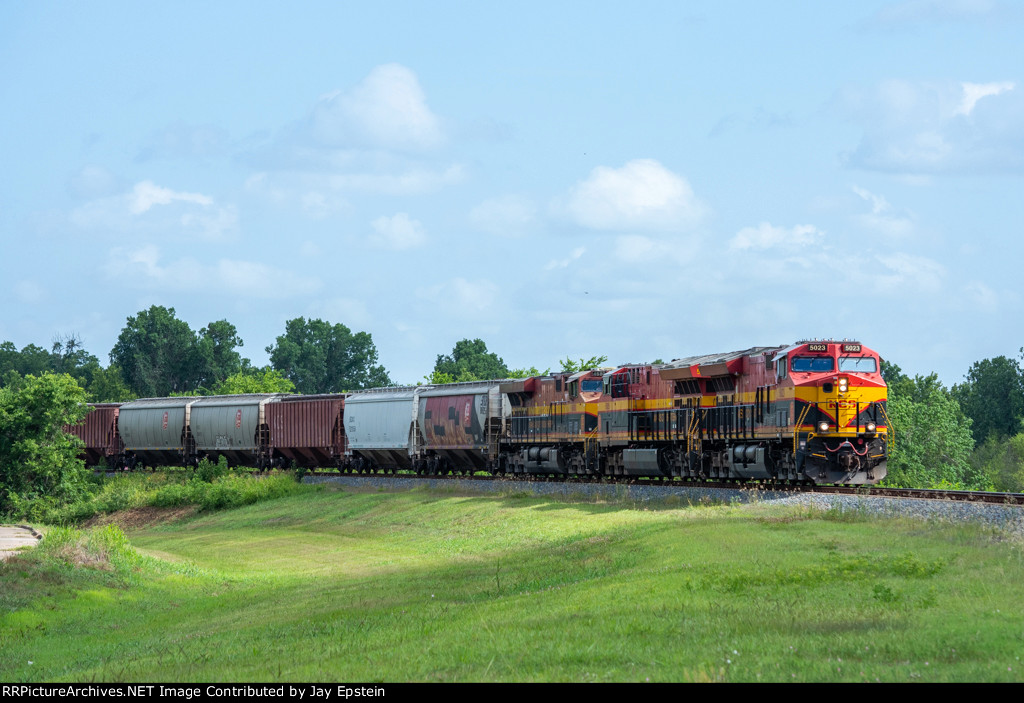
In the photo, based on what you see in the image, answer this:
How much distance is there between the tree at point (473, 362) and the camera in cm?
15925

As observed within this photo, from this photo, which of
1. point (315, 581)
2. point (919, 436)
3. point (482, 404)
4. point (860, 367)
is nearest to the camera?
point (315, 581)

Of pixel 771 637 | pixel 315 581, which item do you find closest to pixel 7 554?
pixel 315 581

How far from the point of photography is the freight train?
3266 centimetres

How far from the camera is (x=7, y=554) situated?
30547 mm

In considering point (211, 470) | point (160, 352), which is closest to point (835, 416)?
point (211, 470)

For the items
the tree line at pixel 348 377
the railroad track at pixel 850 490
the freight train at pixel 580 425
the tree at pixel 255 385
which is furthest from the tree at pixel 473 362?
the railroad track at pixel 850 490

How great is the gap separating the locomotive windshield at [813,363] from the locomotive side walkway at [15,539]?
71.5ft

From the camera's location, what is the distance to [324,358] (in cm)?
16800

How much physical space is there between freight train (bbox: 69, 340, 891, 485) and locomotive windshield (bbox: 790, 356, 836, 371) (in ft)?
0.13

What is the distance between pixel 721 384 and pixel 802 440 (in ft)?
18.5

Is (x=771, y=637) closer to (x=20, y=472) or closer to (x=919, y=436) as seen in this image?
(x=20, y=472)

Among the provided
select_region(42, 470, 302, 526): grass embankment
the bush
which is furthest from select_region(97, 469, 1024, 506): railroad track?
the bush

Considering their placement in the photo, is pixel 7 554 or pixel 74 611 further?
pixel 7 554
